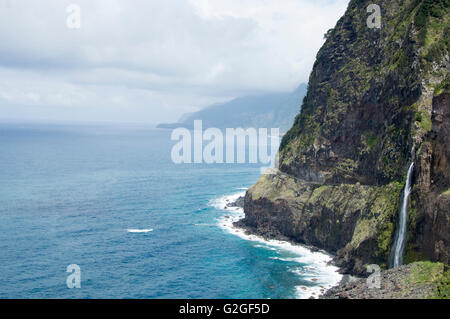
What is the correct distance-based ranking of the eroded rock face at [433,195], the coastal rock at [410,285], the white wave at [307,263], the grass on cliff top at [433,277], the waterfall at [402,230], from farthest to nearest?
the white wave at [307,263]
the waterfall at [402,230]
the eroded rock face at [433,195]
the coastal rock at [410,285]
the grass on cliff top at [433,277]

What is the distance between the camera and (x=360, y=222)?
7781cm

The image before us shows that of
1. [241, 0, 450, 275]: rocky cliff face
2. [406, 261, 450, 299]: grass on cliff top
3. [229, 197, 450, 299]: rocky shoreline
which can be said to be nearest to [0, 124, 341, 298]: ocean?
[241, 0, 450, 275]: rocky cliff face

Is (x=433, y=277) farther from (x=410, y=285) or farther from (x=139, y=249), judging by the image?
(x=139, y=249)

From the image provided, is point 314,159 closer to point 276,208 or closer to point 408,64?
point 276,208

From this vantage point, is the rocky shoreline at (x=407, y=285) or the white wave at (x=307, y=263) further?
the white wave at (x=307, y=263)

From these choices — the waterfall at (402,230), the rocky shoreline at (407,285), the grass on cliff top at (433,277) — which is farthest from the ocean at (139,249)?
the grass on cliff top at (433,277)

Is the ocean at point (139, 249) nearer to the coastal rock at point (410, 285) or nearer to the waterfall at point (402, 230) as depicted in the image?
the waterfall at point (402, 230)

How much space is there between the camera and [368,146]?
85312 millimetres

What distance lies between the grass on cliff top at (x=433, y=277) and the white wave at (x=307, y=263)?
16.3 m

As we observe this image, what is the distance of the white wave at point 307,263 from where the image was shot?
6900 cm

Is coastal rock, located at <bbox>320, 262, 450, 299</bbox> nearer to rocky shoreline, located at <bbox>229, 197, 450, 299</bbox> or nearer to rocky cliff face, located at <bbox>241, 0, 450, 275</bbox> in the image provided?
rocky shoreline, located at <bbox>229, 197, 450, 299</bbox>
